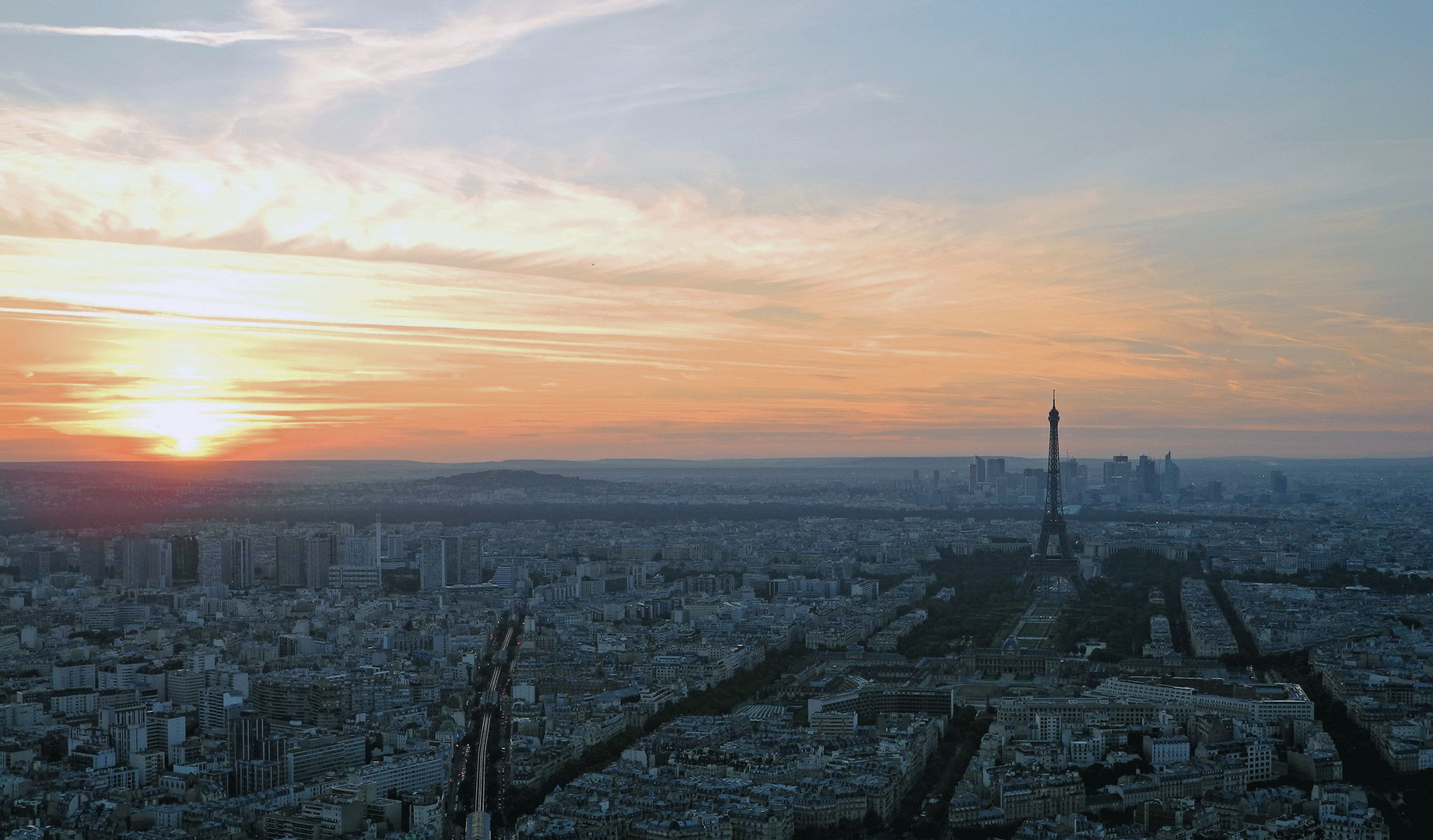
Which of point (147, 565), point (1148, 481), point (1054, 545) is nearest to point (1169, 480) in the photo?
point (1148, 481)

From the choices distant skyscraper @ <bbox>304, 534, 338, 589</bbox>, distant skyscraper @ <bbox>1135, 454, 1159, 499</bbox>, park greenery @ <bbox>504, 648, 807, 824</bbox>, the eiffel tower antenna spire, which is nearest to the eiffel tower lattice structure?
the eiffel tower antenna spire

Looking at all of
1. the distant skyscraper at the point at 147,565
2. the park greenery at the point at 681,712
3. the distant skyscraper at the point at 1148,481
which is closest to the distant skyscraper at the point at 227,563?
the distant skyscraper at the point at 147,565

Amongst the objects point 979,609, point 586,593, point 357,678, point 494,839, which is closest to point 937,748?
point 494,839

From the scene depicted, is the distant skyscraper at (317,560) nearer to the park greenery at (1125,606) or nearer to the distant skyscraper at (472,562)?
the distant skyscraper at (472,562)

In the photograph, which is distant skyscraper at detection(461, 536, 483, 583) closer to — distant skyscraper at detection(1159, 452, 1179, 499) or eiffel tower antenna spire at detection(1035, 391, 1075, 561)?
eiffel tower antenna spire at detection(1035, 391, 1075, 561)

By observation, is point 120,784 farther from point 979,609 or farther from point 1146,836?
point 979,609

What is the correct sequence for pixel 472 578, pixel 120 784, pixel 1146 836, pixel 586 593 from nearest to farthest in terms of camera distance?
pixel 1146 836, pixel 120 784, pixel 586 593, pixel 472 578

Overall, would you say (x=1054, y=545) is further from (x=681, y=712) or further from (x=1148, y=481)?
(x=1148, y=481)

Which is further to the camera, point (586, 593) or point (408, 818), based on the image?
point (586, 593)
